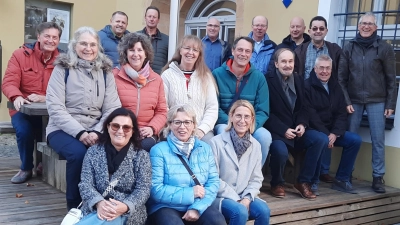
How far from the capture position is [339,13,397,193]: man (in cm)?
445

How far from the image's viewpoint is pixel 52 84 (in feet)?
10.3

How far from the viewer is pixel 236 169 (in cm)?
322

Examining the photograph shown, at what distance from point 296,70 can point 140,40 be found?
1933mm

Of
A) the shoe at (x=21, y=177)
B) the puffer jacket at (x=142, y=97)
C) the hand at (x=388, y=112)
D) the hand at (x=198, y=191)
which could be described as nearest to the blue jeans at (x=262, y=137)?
the puffer jacket at (x=142, y=97)

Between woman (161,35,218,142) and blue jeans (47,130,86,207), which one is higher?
woman (161,35,218,142)

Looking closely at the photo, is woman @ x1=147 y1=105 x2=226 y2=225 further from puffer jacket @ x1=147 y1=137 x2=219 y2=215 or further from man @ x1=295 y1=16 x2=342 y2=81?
man @ x1=295 y1=16 x2=342 y2=81

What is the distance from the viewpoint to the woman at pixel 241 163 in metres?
3.10

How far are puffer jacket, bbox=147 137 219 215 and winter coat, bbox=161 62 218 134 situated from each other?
69 cm

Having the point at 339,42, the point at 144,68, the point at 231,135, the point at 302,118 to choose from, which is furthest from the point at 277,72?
the point at 339,42

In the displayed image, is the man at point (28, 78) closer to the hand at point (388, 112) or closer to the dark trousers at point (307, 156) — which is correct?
the dark trousers at point (307, 156)

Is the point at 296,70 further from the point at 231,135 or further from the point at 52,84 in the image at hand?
the point at 52,84

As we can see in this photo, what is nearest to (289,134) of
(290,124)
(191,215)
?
(290,124)

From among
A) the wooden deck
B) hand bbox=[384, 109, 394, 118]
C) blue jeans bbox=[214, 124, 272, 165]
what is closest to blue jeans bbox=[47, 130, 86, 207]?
the wooden deck

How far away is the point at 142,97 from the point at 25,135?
4.68ft
